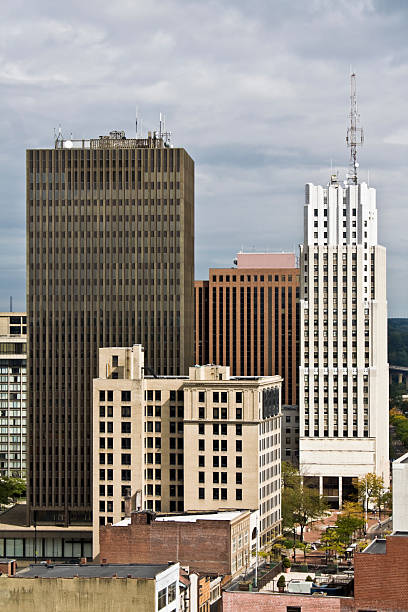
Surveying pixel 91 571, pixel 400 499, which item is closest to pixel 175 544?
pixel 91 571

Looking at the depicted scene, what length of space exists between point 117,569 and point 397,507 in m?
32.1

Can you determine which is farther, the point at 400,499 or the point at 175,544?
the point at 175,544

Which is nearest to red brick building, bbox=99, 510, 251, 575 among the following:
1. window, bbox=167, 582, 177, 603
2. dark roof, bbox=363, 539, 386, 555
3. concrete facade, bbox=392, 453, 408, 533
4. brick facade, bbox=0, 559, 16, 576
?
brick facade, bbox=0, 559, 16, 576

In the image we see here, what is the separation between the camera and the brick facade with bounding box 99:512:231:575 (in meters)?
180

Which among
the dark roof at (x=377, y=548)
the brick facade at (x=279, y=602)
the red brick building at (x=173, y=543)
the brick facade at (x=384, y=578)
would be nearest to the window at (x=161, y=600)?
the brick facade at (x=279, y=602)

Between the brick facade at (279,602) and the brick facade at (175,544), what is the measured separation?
57.9 metres

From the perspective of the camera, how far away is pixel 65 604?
395ft

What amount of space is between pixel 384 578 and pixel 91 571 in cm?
3276

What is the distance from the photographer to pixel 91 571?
127312mm

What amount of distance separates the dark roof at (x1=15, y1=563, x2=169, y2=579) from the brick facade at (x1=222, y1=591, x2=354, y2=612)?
29.3ft

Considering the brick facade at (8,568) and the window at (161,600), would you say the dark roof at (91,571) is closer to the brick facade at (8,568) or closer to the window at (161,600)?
the window at (161,600)

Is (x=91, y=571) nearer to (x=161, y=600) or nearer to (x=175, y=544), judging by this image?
(x=161, y=600)

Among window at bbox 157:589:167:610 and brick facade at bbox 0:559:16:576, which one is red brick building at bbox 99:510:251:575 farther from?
window at bbox 157:589:167:610

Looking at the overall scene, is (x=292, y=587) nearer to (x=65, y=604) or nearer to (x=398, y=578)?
(x=398, y=578)
